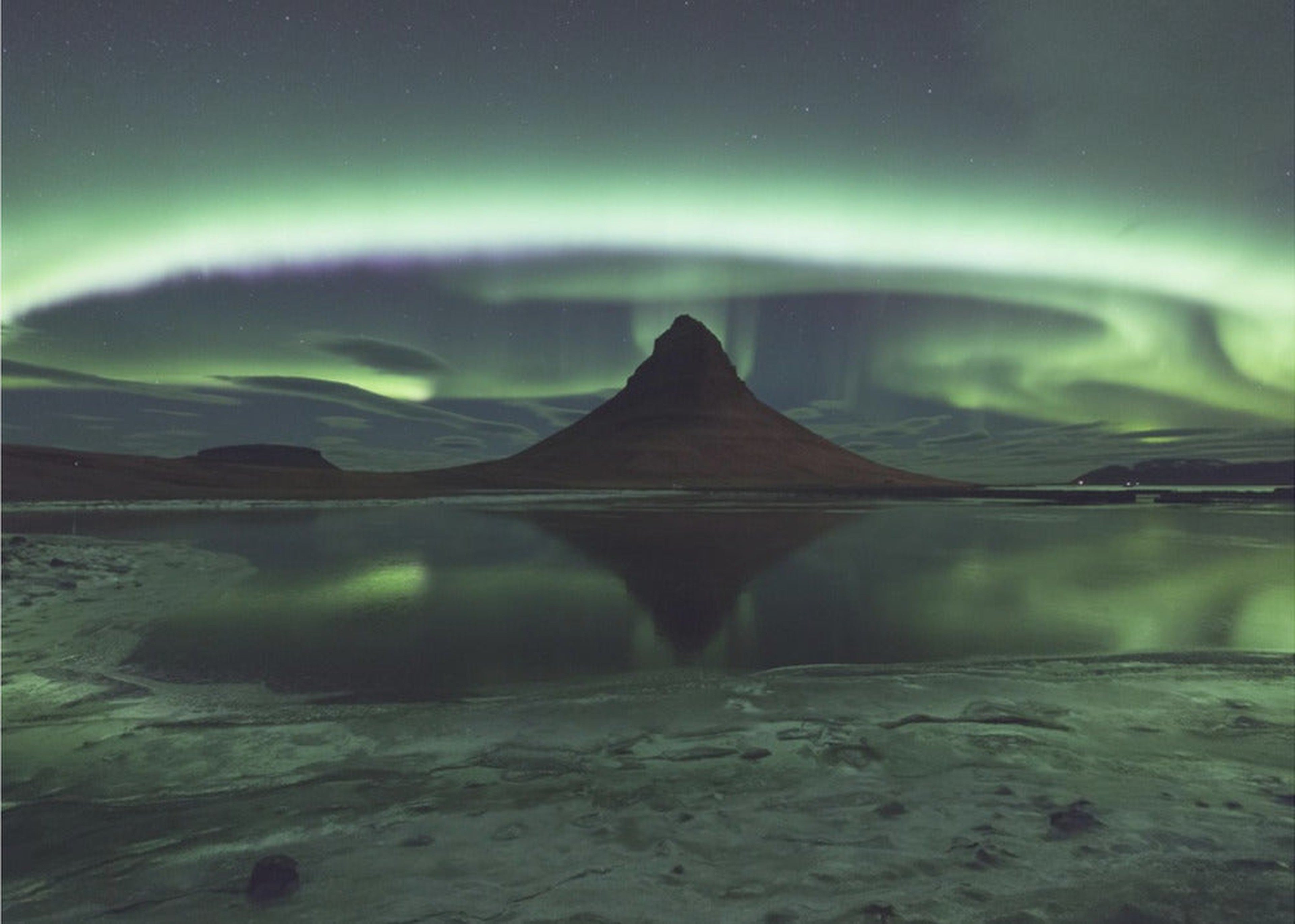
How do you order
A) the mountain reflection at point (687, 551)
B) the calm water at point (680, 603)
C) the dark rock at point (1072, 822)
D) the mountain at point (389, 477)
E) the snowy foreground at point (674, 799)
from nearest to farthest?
the snowy foreground at point (674, 799)
the dark rock at point (1072, 822)
the calm water at point (680, 603)
the mountain reflection at point (687, 551)
the mountain at point (389, 477)

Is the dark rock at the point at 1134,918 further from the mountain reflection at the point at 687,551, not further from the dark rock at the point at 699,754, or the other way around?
the mountain reflection at the point at 687,551

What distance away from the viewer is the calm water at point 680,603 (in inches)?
387

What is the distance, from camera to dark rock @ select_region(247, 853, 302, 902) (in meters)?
4.12

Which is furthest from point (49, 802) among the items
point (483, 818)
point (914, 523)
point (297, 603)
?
point (914, 523)

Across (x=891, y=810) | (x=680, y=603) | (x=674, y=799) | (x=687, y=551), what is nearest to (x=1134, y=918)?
(x=891, y=810)

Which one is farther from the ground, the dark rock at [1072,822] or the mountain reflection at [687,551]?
the dark rock at [1072,822]

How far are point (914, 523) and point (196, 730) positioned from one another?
35.0 meters

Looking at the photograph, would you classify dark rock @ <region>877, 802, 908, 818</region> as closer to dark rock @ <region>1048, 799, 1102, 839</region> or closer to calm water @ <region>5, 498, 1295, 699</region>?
dark rock @ <region>1048, 799, 1102, 839</region>

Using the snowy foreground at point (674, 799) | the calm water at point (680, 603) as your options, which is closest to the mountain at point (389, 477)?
the calm water at point (680, 603)

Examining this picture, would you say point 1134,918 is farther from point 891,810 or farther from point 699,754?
point 699,754

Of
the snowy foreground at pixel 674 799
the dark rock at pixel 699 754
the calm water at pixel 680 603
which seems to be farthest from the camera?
the calm water at pixel 680 603

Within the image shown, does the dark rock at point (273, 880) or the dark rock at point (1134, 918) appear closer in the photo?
the dark rock at point (1134, 918)

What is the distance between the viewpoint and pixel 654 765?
6129mm

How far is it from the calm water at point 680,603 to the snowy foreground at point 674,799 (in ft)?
3.70
